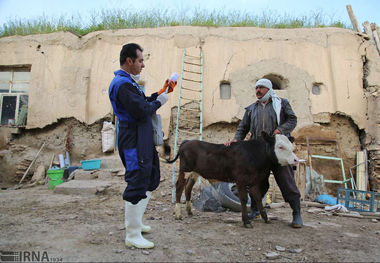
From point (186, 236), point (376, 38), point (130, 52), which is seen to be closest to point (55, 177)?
point (186, 236)

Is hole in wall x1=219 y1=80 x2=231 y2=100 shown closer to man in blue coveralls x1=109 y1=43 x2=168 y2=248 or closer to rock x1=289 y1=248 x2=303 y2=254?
man in blue coveralls x1=109 y1=43 x2=168 y2=248

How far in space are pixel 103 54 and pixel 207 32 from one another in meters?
3.09

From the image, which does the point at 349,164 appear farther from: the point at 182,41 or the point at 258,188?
the point at 182,41

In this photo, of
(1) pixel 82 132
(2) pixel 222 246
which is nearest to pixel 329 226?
(2) pixel 222 246

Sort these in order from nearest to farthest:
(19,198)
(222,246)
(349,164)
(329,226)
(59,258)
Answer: (59,258), (222,246), (329,226), (19,198), (349,164)

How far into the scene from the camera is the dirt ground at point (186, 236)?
2361mm

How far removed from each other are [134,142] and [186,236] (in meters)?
1.20

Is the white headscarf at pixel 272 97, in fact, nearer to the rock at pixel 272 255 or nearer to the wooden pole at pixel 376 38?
the rock at pixel 272 255

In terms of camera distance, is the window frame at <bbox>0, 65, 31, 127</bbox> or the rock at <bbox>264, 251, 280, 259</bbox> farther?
the window frame at <bbox>0, 65, 31, 127</bbox>

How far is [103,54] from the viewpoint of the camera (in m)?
8.14

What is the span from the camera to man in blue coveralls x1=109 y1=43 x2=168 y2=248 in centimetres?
241

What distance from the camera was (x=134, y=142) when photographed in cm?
249

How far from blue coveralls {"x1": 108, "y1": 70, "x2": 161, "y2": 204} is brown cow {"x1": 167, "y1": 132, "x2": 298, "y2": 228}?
53.2 inches

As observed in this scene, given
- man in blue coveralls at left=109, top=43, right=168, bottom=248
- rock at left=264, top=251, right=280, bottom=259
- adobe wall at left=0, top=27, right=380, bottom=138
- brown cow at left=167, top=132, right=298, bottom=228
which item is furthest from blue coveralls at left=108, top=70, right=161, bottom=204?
adobe wall at left=0, top=27, right=380, bottom=138
